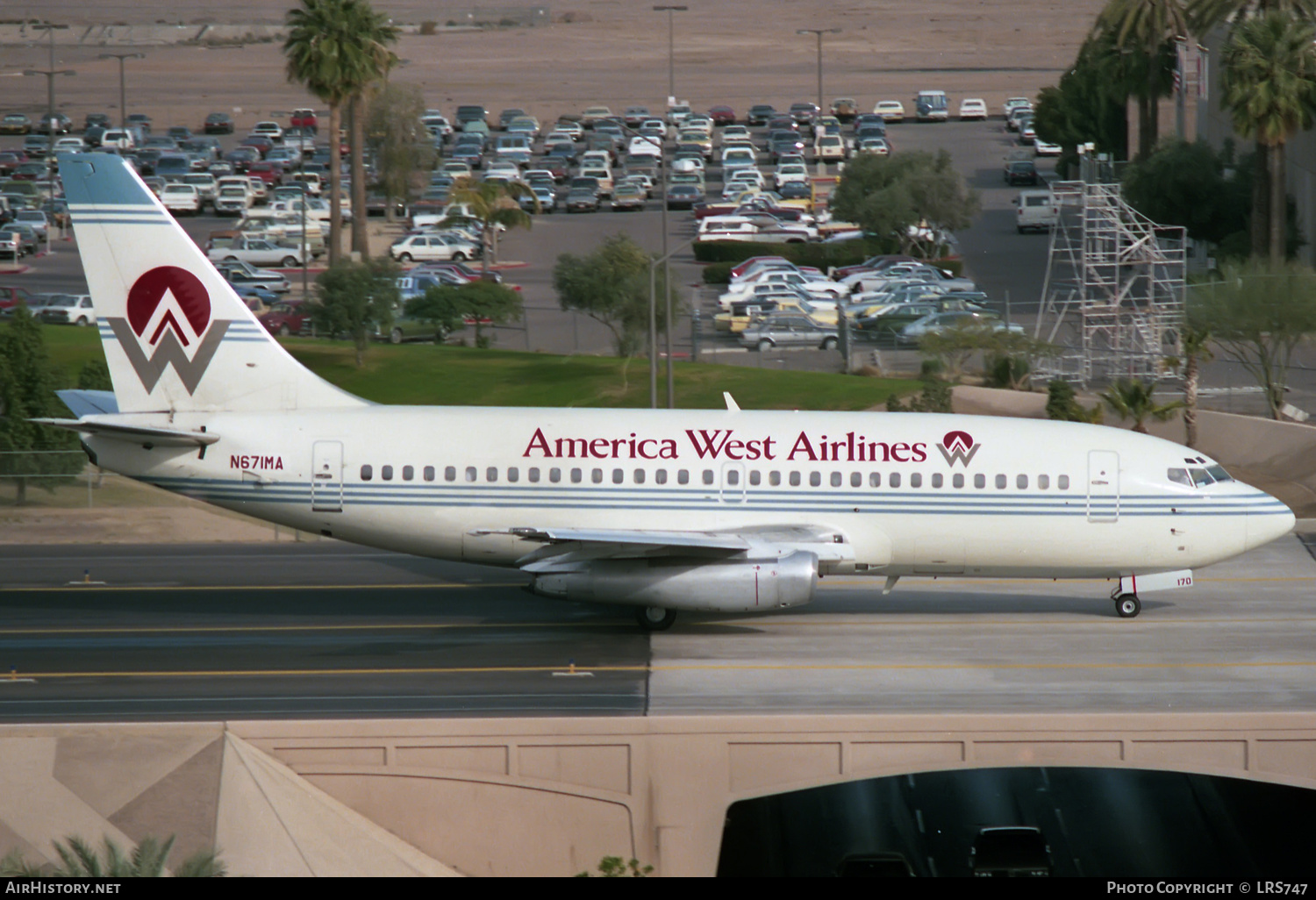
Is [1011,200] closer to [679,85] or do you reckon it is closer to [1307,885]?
[679,85]

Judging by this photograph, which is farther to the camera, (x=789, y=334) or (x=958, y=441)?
(x=789, y=334)

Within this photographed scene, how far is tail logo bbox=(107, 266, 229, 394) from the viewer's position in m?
33.4

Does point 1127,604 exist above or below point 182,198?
below

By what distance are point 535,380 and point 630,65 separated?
114346 millimetres

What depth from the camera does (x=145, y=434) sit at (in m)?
32.0

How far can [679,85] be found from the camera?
15100 cm

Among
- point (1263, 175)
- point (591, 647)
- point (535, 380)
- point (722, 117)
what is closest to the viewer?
point (591, 647)

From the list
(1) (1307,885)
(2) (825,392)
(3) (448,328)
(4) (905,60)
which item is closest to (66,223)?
(3) (448,328)

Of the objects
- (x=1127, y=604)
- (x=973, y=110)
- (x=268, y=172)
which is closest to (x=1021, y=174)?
(x=973, y=110)

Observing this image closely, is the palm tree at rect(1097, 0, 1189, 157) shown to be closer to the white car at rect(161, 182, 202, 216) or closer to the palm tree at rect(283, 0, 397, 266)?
the palm tree at rect(283, 0, 397, 266)

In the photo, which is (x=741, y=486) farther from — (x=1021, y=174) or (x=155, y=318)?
(x=1021, y=174)

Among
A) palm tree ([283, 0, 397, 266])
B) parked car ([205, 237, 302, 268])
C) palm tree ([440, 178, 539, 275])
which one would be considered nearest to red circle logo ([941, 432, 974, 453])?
palm tree ([283, 0, 397, 266])

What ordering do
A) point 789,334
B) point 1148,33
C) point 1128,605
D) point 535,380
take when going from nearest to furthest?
1. point 1128,605
2. point 535,380
3. point 789,334
4. point 1148,33

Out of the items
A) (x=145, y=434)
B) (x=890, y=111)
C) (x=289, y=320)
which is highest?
(x=890, y=111)
